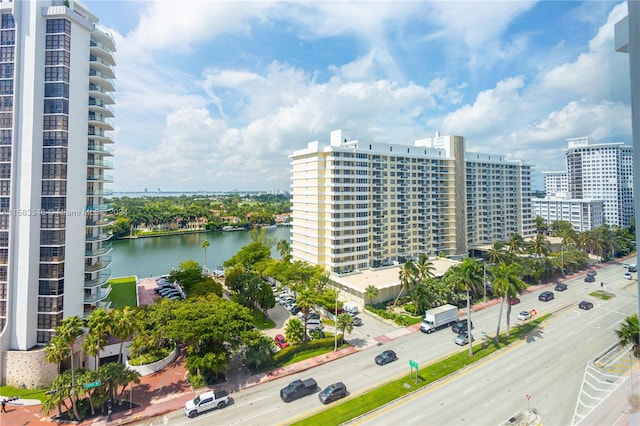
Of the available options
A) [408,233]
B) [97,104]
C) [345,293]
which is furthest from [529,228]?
[97,104]

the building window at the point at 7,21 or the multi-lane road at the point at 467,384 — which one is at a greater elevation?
the building window at the point at 7,21

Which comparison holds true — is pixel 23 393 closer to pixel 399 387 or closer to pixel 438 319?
pixel 399 387

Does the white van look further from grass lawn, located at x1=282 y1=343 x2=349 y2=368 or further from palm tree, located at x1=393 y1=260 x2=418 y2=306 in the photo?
grass lawn, located at x1=282 y1=343 x2=349 y2=368

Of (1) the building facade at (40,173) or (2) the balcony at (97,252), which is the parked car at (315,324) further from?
(2) the balcony at (97,252)

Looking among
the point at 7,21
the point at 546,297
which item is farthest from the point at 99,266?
the point at 546,297

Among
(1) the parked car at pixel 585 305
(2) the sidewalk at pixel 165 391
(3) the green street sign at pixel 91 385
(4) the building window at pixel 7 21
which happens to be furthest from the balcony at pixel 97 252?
(1) the parked car at pixel 585 305

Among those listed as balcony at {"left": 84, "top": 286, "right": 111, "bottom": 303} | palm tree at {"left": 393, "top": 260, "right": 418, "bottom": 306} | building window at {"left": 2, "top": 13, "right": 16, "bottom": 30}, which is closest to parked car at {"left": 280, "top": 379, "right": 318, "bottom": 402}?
palm tree at {"left": 393, "top": 260, "right": 418, "bottom": 306}

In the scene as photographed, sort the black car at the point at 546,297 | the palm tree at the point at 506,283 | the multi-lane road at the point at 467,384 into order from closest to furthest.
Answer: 1. the multi-lane road at the point at 467,384
2. the palm tree at the point at 506,283
3. the black car at the point at 546,297
